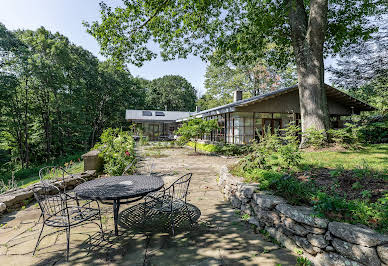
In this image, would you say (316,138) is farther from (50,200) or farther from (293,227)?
(50,200)

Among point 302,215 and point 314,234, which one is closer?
point 314,234

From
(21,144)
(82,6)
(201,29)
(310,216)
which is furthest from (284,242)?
(21,144)

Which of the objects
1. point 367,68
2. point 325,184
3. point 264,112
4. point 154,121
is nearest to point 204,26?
point 264,112

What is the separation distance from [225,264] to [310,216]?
1.12 m

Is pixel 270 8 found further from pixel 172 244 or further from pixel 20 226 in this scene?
pixel 20 226

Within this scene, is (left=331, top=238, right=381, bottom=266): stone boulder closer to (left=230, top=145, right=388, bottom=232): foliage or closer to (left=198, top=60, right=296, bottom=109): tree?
(left=230, top=145, right=388, bottom=232): foliage

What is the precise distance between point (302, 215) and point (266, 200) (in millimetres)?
588

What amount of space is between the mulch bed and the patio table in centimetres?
261

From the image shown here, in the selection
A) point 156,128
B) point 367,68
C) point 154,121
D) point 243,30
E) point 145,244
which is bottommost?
point 145,244

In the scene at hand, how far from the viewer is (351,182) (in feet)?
9.71

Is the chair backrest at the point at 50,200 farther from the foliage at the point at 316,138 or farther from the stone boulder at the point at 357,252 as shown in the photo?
the foliage at the point at 316,138

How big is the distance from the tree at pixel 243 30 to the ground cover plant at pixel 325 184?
3678 millimetres

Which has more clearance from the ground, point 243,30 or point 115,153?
point 243,30

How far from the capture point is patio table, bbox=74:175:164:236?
255cm
